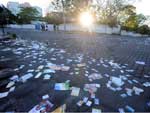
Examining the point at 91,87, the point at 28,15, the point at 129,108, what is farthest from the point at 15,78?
the point at 28,15

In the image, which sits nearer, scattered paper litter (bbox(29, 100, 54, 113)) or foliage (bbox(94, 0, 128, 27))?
scattered paper litter (bbox(29, 100, 54, 113))

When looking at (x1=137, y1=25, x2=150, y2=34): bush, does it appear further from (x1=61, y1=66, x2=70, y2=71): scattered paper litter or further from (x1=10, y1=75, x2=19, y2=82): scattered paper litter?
(x1=10, y1=75, x2=19, y2=82): scattered paper litter

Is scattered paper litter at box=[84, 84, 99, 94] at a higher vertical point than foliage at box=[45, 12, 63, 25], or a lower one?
lower

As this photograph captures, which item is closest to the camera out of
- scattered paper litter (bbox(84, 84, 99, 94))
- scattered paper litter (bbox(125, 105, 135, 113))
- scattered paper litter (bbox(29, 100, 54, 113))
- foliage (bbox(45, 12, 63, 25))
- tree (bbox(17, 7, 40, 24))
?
scattered paper litter (bbox(29, 100, 54, 113))

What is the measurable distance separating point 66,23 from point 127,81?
76.7 feet

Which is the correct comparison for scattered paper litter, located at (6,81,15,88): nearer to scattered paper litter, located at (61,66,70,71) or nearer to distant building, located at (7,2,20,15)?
scattered paper litter, located at (61,66,70,71)

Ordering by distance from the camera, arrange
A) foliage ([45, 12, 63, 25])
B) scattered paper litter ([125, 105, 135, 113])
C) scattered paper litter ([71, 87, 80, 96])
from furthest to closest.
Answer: foliage ([45, 12, 63, 25]) → scattered paper litter ([71, 87, 80, 96]) → scattered paper litter ([125, 105, 135, 113])

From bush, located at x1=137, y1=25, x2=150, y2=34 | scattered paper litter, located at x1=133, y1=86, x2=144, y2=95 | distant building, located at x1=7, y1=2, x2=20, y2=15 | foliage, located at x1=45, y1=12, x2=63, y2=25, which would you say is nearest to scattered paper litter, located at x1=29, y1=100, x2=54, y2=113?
scattered paper litter, located at x1=133, y1=86, x2=144, y2=95

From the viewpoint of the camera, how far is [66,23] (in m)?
25.9

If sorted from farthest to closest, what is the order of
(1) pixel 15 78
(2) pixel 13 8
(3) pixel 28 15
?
1. (2) pixel 13 8
2. (3) pixel 28 15
3. (1) pixel 15 78

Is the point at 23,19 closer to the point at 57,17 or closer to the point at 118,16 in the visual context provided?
the point at 57,17

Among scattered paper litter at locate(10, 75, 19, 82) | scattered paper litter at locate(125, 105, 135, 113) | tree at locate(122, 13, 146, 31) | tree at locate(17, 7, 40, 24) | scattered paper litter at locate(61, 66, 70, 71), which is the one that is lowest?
scattered paper litter at locate(125, 105, 135, 113)

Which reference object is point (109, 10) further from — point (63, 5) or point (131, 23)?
point (63, 5)

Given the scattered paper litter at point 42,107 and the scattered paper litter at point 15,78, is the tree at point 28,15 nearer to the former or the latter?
the scattered paper litter at point 15,78
